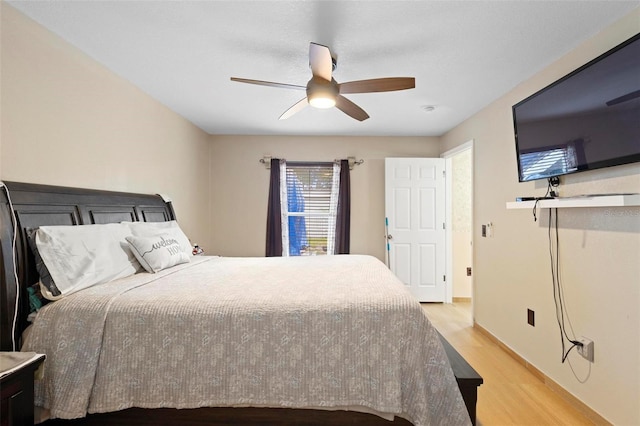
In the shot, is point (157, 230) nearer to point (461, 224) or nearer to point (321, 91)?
point (321, 91)

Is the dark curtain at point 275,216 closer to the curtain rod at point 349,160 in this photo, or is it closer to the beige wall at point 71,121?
the curtain rod at point 349,160

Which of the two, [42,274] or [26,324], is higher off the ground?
[42,274]

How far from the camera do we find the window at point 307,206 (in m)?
4.47

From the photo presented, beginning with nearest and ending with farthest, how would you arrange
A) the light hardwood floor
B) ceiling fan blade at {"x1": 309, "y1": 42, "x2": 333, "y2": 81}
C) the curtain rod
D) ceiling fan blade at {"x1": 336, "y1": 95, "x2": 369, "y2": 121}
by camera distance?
ceiling fan blade at {"x1": 309, "y1": 42, "x2": 333, "y2": 81} → the light hardwood floor → ceiling fan blade at {"x1": 336, "y1": 95, "x2": 369, "y2": 121} → the curtain rod

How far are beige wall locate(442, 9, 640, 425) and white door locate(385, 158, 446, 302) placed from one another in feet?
3.44

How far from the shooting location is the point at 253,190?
14.6 ft

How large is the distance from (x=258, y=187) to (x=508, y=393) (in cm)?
362

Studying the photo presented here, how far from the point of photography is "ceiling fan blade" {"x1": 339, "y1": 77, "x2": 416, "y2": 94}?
1.95m

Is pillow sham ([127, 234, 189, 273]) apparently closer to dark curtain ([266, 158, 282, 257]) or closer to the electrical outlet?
dark curtain ([266, 158, 282, 257])

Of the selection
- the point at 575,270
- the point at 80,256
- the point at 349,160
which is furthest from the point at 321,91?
the point at 349,160

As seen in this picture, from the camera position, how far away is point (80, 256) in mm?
1714

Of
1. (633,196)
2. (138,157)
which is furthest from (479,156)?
(138,157)

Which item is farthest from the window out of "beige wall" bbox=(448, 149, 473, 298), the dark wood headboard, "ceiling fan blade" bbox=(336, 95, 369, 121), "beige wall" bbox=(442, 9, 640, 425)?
the dark wood headboard

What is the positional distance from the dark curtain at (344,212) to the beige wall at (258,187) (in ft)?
0.35
